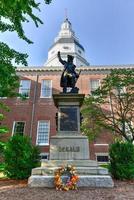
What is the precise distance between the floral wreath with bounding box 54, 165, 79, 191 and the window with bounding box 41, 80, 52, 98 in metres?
18.7

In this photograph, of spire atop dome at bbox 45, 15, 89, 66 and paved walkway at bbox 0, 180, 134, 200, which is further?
spire atop dome at bbox 45, 15, 89, 66

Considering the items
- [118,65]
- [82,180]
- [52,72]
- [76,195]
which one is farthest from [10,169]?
[118,65]

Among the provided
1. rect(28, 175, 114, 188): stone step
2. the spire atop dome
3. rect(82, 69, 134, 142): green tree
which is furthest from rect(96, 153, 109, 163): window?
the spire atop dome

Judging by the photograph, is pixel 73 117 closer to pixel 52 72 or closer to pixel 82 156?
pixel 82 156

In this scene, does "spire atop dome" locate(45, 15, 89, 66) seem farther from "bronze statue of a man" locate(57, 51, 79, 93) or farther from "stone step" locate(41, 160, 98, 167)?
"stone step" locate(41, 160, 98, 167)

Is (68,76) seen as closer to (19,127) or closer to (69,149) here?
(69,149)

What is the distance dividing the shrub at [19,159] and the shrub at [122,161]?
3809 mm

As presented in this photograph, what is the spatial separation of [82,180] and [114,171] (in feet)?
11.6

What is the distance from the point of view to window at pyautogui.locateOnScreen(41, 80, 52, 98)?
84.9ft

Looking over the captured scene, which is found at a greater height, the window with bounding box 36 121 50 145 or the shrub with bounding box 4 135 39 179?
the window with bounding box 36 121 50 145

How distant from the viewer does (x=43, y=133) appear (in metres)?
23.3

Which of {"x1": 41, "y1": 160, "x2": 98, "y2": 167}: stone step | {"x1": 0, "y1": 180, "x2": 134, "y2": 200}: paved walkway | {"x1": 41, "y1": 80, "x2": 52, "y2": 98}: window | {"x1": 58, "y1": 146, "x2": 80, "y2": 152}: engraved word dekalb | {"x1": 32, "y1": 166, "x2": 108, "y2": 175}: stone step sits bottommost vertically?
{"x1": 0, "y1": 180, "x2": 134, "y2": 200}: paved walkway

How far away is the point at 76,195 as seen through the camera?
608 cm

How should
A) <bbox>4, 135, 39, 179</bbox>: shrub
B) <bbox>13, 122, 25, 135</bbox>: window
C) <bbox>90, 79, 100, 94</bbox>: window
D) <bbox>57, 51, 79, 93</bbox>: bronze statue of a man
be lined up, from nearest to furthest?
<bbox>4, 135, 39, 179</bbox>: shrub → <bbox>57, 51, 79, 93</bbox>: bronze statue of a man → <bbox>13, 122, 25, 135</bbox>: window → <bbox>90, 79, 100, 94</bbox>: window
